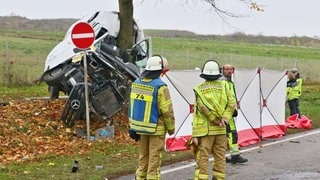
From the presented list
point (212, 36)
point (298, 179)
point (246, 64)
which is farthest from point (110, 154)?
point (212, 36)

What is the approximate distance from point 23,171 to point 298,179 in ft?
14.6

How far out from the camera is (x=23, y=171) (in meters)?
9.15

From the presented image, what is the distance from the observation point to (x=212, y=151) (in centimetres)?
799

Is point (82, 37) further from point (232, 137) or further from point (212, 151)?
point (212, 151)

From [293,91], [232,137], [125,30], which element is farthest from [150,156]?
[293,91]

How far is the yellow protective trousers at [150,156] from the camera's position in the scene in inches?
292

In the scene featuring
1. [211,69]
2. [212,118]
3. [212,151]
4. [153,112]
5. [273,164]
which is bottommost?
[273,164]

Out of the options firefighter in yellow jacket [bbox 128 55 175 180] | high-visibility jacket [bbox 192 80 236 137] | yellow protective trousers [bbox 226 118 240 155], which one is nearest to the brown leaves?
yellow protective trousers [bbox 226 118 240 155]

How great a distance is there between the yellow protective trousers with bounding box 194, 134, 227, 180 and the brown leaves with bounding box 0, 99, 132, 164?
3739 mm

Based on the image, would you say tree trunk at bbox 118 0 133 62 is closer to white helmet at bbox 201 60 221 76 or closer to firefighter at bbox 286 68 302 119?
firefighter at bbox 286 68 302 119

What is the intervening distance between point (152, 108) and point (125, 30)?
8237mm

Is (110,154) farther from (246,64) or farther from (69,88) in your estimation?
(246,64)

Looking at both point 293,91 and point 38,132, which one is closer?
point 38,132

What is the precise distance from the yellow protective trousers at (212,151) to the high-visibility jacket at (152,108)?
582mm
